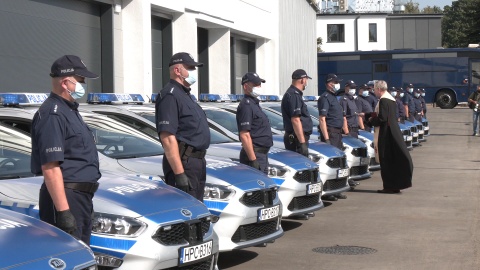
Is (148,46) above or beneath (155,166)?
above

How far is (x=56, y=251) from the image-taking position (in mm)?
5078

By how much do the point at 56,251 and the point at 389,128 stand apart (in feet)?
36.2

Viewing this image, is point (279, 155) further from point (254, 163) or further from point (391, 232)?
point (391, 232)

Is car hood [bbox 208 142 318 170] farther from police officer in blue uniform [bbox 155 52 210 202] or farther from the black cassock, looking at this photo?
the black cassock

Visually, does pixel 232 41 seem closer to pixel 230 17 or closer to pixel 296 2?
pixel 230 17

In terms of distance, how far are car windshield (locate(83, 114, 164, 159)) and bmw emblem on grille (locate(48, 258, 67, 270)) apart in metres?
3.92

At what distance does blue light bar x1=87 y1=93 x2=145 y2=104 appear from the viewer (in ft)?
37.6

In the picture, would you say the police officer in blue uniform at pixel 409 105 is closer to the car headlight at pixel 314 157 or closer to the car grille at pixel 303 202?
the car headlight at pixel 314 157

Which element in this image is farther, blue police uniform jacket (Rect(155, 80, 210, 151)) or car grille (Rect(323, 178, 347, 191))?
car grille (Rect(323, 178, 347, 191))

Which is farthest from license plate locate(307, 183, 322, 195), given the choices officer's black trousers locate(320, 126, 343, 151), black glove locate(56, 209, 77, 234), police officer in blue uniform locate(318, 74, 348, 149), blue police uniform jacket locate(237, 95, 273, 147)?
black glove locate(56, 209, 77, 234)

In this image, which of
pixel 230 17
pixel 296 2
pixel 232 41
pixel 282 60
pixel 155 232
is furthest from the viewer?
pixel 296 2

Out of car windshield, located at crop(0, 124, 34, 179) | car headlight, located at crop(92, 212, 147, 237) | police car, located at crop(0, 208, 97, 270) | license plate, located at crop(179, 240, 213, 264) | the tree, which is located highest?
the tree

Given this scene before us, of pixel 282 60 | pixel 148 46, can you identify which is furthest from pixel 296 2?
pixel 148 46

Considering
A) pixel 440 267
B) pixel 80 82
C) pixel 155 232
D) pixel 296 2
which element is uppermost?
pixel 296 2
